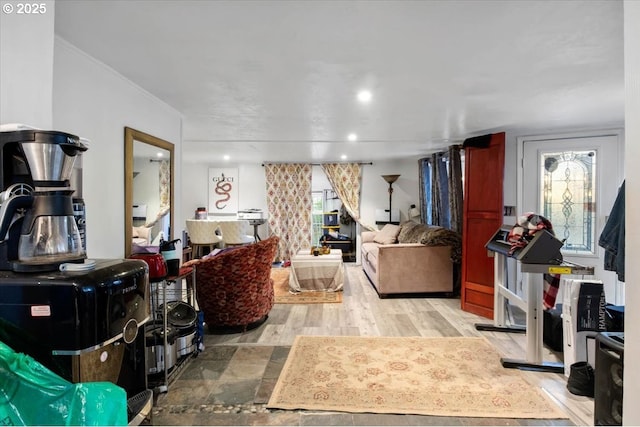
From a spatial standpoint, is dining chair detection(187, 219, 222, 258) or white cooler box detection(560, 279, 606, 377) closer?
white cooler box detection(560, 279, 606, 377)

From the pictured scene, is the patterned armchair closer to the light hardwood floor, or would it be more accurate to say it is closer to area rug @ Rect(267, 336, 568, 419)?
the light hardwood floor

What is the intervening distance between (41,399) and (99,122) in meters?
1.92

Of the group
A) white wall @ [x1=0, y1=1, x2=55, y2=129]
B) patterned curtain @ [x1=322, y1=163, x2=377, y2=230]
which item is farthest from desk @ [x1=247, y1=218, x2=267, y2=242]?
white wall @ [x1=0, y1=1, x2=55, y2=129]

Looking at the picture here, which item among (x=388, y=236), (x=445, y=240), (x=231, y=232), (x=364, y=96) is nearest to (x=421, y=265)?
(x=445, y=240)

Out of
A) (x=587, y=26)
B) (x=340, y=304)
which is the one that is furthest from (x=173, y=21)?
(x=340, y=304)

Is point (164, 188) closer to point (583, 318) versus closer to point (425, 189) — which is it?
point (583, 318)

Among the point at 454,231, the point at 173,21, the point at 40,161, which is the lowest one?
the point at 454,231

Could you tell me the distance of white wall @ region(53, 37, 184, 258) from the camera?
181 centimetres

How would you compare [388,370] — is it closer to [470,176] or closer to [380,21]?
[380,21]

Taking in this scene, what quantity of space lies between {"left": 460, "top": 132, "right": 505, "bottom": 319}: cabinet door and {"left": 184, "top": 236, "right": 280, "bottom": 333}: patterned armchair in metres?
2.46

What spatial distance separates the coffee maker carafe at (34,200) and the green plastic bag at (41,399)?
37cm

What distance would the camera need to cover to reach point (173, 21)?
156 centimetres

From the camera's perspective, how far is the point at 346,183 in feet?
23.4

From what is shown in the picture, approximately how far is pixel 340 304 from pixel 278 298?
0.88 m
